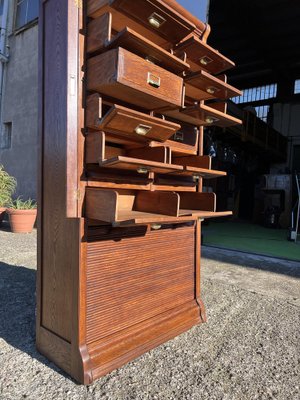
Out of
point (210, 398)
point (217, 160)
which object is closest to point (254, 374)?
point (210, 398)

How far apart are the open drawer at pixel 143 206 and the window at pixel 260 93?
1199 cm

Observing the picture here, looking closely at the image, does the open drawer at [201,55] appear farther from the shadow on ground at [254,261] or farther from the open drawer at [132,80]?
the shadow on ground at [254,261]

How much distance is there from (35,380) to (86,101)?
1.53m

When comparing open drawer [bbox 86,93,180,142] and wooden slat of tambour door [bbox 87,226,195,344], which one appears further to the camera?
wooden slat of tambour door [bbox 87,226,195,344]

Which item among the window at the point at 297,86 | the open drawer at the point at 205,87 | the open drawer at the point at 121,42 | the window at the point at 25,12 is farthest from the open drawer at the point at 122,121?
the window at the point at 297,86

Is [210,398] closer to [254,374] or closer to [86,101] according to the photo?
[254,374]

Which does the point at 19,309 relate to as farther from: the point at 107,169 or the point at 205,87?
the point at 205,87

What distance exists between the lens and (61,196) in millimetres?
1866

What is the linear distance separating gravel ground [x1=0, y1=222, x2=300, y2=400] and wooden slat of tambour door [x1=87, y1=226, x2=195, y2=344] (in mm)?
262

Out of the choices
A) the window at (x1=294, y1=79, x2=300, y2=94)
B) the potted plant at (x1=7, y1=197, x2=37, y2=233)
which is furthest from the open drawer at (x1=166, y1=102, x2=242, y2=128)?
the window at (x1=294, y1=79, x2=300, y2=94)

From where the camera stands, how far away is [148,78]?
1766 millimetres

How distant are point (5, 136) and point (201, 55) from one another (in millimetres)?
7809

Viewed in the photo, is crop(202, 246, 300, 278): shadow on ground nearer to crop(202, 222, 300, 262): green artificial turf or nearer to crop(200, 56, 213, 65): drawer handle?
crop(202, 222, 300, 262): green artificial turf

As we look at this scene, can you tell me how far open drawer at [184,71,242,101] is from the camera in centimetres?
213
